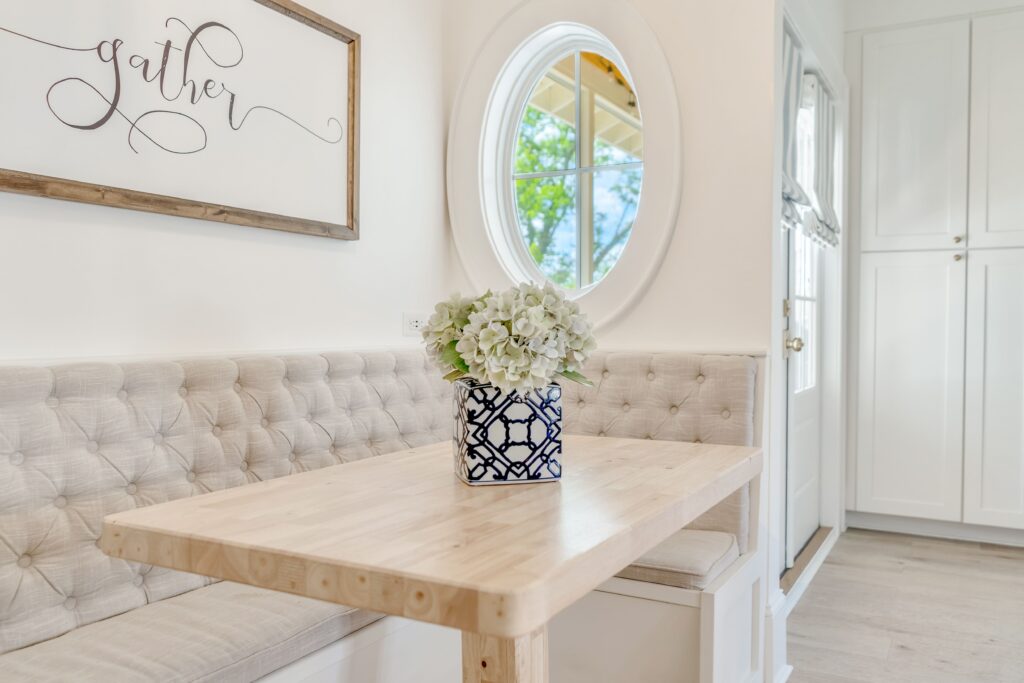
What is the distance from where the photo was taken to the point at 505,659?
3.58 feet

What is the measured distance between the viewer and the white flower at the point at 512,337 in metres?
1.31

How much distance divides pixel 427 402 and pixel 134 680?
Result: 4.39ft

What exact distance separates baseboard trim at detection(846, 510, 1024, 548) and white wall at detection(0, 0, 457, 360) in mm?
2452

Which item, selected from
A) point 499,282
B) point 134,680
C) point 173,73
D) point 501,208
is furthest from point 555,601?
point 501,208

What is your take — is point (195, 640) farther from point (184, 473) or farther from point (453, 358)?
point (453, 358)

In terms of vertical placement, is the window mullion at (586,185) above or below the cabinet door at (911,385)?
above

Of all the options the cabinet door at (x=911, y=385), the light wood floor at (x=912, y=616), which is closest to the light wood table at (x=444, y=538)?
the light wood floor at (x=912, y=616)

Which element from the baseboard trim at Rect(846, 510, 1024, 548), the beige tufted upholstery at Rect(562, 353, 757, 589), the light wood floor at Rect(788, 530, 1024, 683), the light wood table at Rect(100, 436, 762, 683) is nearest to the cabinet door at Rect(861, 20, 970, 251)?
the baseboard trim at Rect(846, 510, 1024, 548)

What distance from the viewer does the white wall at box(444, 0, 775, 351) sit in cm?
230

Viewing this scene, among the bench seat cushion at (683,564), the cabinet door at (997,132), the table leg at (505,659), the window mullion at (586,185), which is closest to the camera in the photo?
the table leg at (505,659)

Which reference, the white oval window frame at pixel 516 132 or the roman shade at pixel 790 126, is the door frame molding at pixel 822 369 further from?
the white oval window frame at pixel 516 132

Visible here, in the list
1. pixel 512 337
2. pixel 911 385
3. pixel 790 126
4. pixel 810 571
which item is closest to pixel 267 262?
pixel 512 337

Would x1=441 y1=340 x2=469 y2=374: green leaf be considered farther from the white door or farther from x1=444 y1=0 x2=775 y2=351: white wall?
the white door

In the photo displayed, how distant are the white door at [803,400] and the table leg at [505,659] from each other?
1.83 metres
